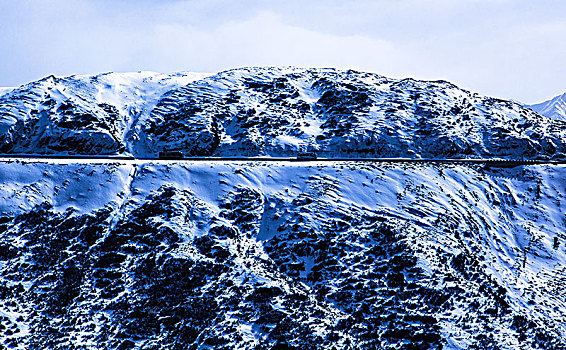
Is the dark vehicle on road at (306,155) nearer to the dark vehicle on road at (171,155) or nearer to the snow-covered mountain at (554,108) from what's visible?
the dark vehicle on road at (171,155)

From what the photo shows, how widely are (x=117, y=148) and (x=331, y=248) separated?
24880 millimetres

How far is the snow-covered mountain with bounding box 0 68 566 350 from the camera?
28094 mm

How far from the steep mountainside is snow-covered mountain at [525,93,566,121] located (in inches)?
1797

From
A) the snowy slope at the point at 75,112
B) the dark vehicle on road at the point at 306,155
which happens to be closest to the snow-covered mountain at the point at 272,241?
the snowy slope at the point at 75,112

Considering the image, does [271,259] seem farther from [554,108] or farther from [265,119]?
[554,108]

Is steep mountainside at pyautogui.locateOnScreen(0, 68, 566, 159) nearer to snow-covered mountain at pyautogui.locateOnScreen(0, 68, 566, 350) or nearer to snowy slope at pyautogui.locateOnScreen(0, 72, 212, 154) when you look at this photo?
snowy slope at pyautogui.locateOnScreen(0, 72, 212, 154)

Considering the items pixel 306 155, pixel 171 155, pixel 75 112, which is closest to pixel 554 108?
pixel 306 155

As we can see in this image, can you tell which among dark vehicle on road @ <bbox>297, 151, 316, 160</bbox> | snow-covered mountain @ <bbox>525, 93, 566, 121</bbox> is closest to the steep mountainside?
dark vehicle on road @ <bbox>297, 151, 316, 160</bbox>

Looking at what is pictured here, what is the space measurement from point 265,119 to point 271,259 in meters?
23.5

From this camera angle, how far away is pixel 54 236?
106ft

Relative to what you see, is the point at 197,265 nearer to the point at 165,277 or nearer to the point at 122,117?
the point at 165,277

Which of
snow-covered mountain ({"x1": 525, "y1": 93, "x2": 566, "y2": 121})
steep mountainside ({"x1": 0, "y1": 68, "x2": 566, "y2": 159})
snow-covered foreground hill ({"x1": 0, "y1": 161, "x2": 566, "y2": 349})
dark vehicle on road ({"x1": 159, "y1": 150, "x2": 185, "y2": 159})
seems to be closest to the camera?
snow-covered foreground hill ({"x1": 0, "y1": 161, "x2": 566, "y2": 349})

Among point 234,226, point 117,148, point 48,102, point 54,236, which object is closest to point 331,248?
point 234,226

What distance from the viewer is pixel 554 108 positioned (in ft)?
340
